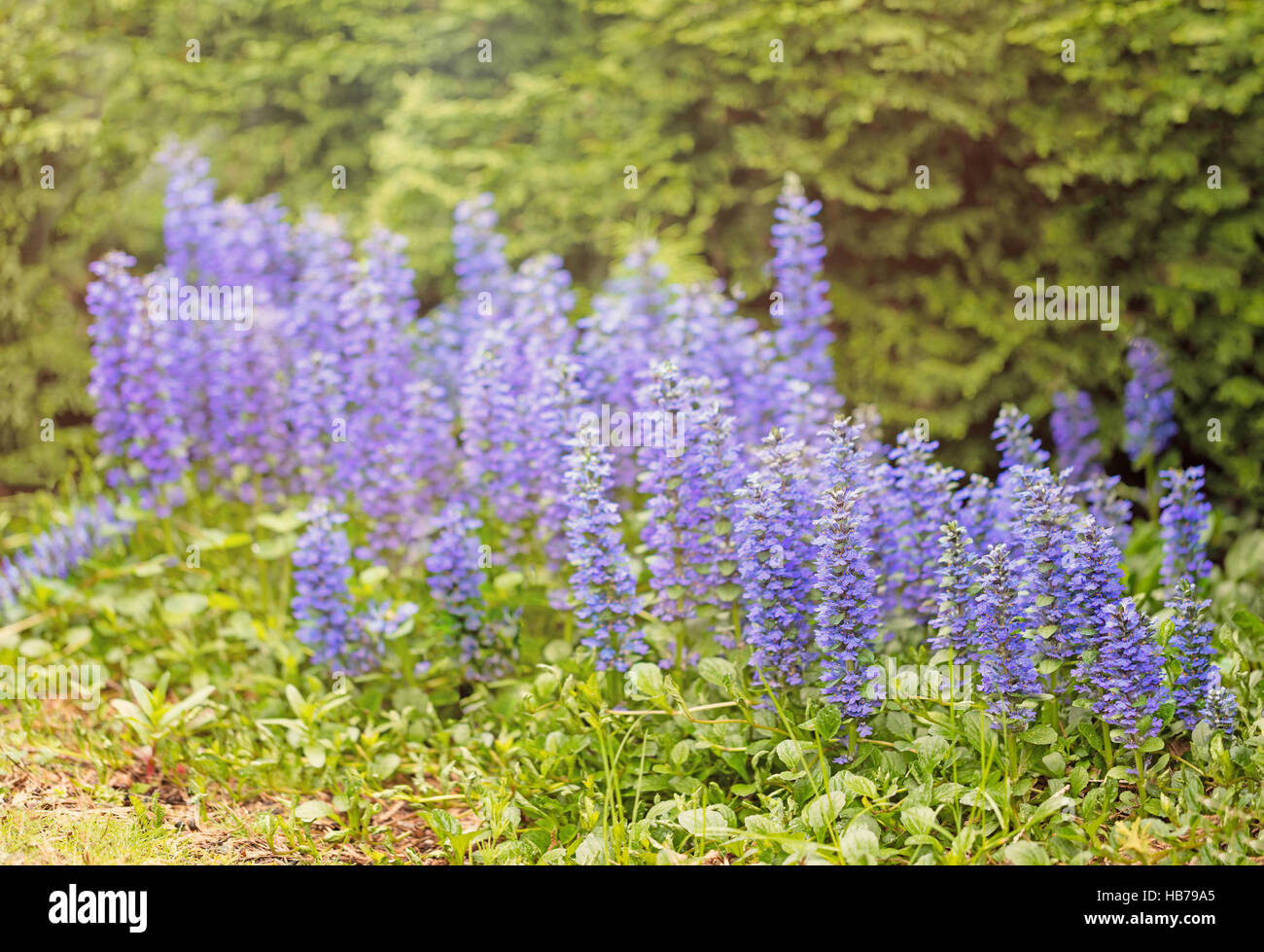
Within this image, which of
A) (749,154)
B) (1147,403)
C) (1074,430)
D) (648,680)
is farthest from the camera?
(749,154)

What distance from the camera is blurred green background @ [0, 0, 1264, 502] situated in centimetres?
418

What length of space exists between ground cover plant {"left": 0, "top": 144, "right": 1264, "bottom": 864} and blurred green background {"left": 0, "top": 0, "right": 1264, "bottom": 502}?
0.41 m

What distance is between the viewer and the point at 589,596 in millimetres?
2908

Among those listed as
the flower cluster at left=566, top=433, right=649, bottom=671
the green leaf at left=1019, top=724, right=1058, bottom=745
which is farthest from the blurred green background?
the green leaf at left=1019, top=724, right=1058, bottom=745

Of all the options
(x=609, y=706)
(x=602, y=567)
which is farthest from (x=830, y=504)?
(x=609, y=706)

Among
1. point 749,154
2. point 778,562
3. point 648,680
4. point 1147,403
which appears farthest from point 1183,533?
point 749,154

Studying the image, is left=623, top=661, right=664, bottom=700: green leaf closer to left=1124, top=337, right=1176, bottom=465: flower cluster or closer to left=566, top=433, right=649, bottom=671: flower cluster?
left=566, top=433, right=649, bottom=671: flower cluster

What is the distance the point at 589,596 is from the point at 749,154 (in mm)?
2543

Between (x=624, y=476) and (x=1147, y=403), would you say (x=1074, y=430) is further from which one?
(x=624, y=476)

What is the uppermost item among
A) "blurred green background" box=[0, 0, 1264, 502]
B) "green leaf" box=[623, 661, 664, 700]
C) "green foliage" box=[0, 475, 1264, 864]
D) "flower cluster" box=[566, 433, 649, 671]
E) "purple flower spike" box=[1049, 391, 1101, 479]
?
"blurred green background" box=[0, 0, 1264, 502]

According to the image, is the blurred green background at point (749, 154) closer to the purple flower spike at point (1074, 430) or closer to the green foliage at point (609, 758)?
the purple flower spike at point (1074, 430)

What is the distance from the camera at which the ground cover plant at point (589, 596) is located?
8.56ft

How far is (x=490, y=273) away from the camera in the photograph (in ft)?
14.1

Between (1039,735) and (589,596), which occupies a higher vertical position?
(589,596)
